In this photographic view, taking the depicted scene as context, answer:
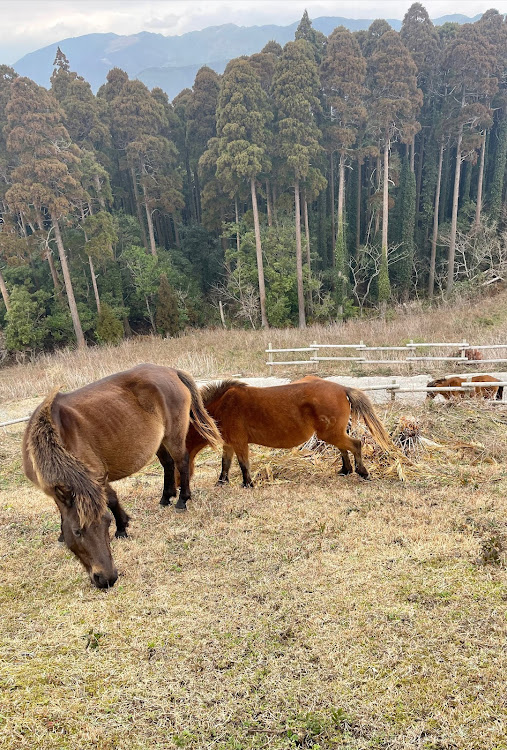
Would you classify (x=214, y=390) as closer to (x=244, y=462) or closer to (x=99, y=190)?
(x=244, y=462)

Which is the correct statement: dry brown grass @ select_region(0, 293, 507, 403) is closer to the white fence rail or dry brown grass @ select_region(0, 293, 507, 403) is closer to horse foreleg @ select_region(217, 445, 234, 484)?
the white fence rail

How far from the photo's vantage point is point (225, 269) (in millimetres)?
33594

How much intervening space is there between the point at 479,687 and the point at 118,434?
357 centimetres

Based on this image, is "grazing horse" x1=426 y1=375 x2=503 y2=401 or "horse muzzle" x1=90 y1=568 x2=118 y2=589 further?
"grazing horse" x1=426 y1=375 x2=503 y2=401

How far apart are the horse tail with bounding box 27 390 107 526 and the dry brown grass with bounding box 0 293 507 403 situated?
10.9 m

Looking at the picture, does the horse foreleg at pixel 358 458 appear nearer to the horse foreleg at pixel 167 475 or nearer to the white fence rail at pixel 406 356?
the horse foreleg at pixel 167 475

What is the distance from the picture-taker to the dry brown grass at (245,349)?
1505cm

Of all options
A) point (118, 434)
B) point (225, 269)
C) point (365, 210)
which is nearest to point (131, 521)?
point (118, 434)

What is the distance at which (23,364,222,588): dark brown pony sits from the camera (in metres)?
3.57

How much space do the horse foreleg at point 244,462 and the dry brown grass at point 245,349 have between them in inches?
317

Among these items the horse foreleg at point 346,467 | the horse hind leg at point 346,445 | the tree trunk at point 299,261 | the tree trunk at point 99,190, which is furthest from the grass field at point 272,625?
the tree trunk at point 99,190

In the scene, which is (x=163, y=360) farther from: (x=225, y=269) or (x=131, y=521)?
(x=225, y=269)

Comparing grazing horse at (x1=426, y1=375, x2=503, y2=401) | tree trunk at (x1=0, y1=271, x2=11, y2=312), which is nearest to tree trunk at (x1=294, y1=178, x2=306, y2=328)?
tree trunk at (x1=0, y1=271, x2=11, y2=312)

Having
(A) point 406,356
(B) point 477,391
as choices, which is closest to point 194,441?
(B) point 477,391
